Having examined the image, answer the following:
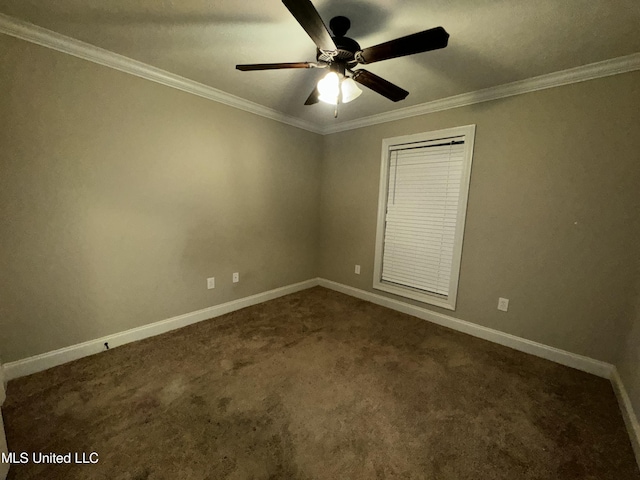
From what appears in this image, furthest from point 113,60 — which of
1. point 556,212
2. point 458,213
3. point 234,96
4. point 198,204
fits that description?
point 556,212

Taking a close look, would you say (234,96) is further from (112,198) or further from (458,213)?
(458,213)

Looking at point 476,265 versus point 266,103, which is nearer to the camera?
point 476,265

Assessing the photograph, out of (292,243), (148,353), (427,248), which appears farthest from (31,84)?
(427,248)

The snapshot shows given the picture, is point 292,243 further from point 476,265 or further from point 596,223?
→ point 596,223

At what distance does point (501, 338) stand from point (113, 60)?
395 centimetres

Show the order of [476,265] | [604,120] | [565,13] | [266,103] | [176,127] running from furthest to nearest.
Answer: [266,103] < [476,265] < [176,127] < [604,120] < [565,13]

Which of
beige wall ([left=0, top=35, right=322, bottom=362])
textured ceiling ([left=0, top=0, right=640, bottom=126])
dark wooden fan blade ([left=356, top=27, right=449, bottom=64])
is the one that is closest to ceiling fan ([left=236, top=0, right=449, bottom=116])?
dark wooden fan blade ([left=356, top=27, right=449, bottom=64])

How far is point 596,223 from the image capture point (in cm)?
193

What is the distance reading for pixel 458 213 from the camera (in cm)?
256

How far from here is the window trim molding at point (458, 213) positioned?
248 centimetres

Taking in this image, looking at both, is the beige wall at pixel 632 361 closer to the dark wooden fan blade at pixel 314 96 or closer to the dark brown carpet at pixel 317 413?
the dark brown carpet at pixel 317 413

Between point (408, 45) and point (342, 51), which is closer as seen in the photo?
point (408, 45)

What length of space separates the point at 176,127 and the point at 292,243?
1.83 meters

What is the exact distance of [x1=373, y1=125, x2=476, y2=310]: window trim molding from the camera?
248 cm
